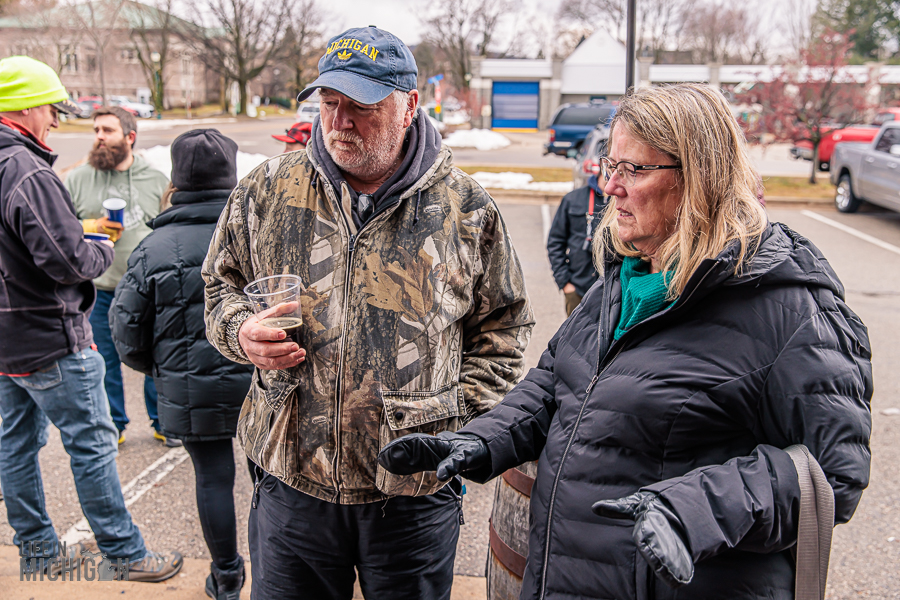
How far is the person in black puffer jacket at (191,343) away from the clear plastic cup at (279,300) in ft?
3.70

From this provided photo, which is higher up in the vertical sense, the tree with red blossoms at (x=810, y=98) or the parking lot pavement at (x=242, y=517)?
the tree with red blossoms at (x=810, y=98)

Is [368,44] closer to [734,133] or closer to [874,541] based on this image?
[734,133]

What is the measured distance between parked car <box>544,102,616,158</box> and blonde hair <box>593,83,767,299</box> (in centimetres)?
2188

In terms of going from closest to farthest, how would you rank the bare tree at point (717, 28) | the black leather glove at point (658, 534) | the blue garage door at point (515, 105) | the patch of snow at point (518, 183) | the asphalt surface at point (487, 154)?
the black leather glove at point (658, 534)
the patch of snow at point (518, 183)
the asphalt surface at point (487, 154)
the blue garage door at point (515, 105)
the bare tree at point (717, 28)

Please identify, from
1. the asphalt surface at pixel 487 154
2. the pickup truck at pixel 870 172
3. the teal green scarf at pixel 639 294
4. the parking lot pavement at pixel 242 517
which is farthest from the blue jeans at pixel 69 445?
the asphalt surface at pixel 487 154

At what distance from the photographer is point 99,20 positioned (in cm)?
4794

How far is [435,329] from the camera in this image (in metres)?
2.08

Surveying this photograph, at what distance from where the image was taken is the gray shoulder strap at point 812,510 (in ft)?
4.29

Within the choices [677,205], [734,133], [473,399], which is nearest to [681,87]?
[734,133]

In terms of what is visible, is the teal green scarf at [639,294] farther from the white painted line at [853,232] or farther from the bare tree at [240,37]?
the bare tree at [240,37]

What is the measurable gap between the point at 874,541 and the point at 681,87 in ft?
10.1

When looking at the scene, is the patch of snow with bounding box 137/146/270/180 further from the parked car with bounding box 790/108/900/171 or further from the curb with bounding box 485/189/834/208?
the parked car with bounding box 790/108/900/171

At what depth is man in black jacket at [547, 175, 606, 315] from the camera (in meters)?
5.05

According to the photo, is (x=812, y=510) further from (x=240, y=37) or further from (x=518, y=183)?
(x=240, y=37)
